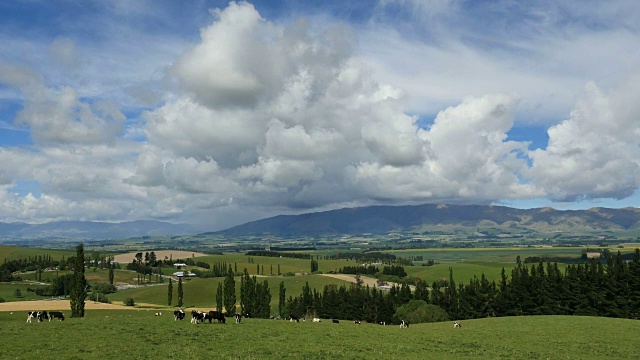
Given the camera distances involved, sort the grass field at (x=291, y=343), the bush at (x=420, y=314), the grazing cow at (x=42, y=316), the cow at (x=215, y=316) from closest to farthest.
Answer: the grass field at (x=291, y=343) → the grazing cow at (x=42, y=316) → the cow at (x=215, y=316) → the bush at (x=420, y=314)

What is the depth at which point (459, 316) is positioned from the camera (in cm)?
13075

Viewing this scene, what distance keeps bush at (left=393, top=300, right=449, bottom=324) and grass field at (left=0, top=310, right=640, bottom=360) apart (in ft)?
232

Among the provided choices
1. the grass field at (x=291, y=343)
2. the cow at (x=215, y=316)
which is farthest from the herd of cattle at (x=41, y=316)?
the cow at (x=215, y=316)

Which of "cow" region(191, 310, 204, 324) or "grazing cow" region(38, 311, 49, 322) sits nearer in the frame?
"grazing cow" region(38, 311, 49, 322)

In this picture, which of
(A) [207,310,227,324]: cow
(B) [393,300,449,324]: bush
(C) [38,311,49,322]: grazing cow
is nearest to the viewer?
(C) [38,311,49,322]: grazing cow

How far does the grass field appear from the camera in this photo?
31.5 metres

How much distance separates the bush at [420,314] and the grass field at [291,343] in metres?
70.9

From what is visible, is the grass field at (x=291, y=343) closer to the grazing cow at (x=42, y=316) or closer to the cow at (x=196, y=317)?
the cow at (x=196, y=317)

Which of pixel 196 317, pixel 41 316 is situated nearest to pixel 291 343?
pixel 196 317

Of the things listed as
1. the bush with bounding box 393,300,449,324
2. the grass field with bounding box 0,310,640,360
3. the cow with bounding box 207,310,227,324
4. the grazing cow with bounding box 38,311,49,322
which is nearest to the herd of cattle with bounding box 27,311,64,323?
the grazing cow with bounding box 38,311,49,322

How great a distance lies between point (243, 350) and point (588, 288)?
328ft

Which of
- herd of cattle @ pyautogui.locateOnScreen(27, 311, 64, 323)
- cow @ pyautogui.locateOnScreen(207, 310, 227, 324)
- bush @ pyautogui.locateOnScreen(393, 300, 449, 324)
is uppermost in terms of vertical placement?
herd of cattle @ pyautogui.locateOnScreen(27, 311, 64, 323)

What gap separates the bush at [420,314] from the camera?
122000mm

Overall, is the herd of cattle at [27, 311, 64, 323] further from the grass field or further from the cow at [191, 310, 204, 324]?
A: the cow at [191, 310, 204, 324]
